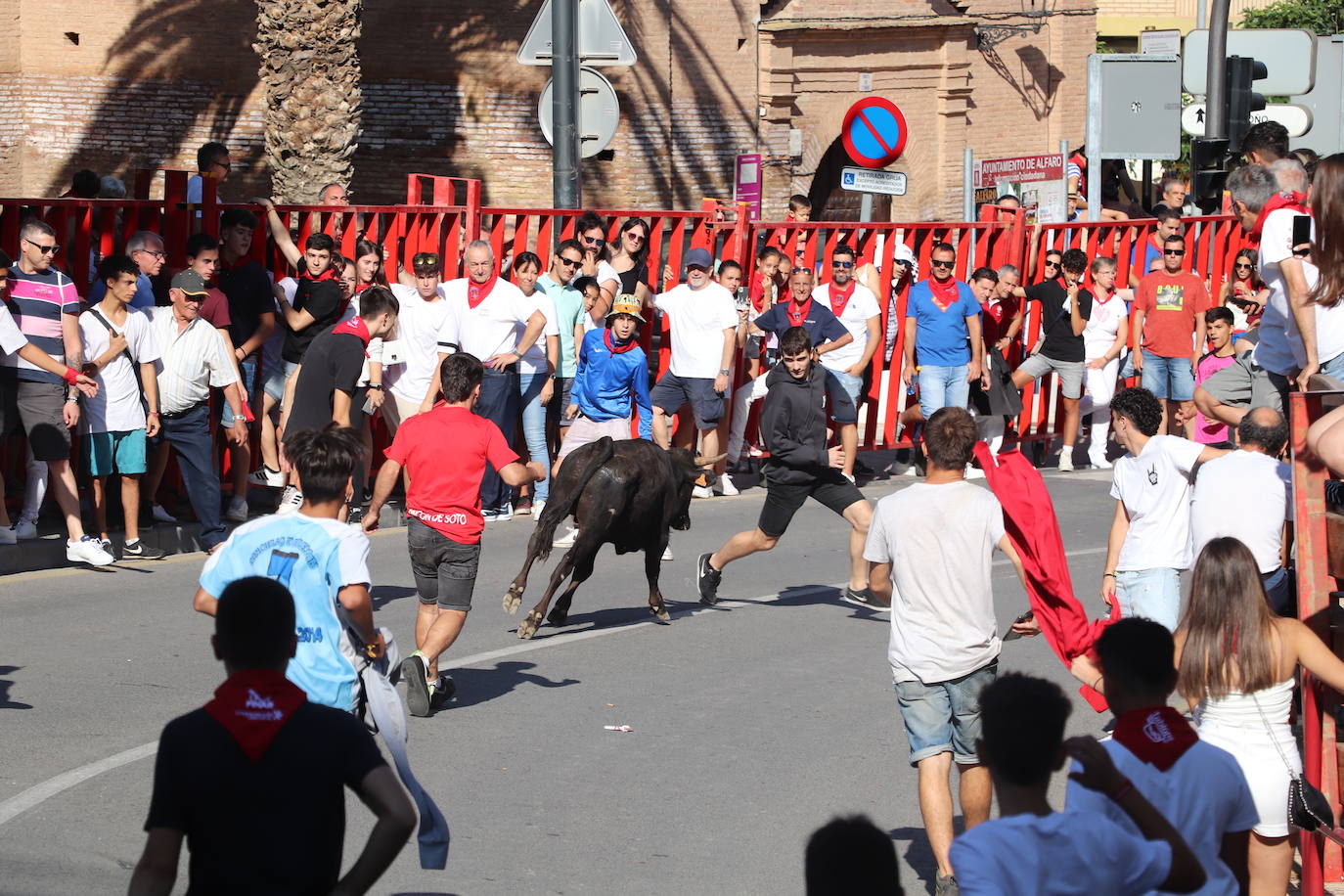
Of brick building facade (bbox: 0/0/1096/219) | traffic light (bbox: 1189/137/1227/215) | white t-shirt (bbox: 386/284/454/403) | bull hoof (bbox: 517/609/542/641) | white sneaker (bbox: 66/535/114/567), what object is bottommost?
bull hoof (bbox: 517/609/542/641)

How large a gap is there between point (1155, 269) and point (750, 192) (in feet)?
15.4

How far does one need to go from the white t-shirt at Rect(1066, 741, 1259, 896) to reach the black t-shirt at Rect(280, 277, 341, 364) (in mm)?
9782

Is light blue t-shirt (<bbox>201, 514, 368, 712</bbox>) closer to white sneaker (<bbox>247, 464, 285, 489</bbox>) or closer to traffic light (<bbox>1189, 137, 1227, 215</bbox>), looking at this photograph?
white sneaker (<bbox>247, 464, 285, 489</bbox>)

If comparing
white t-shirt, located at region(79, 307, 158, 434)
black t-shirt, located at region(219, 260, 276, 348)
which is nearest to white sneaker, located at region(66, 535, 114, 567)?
white t-shirt, located at region(79, 307, 158, 434)

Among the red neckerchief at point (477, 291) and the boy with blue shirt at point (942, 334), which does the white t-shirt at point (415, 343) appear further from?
the boy with blue shirt at point (942, 334)

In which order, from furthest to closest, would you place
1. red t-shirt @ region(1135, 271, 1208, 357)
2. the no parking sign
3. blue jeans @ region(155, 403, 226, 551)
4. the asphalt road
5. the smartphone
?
the no parking sign → red t-shirt @ region(1135, 271, 1208, 357) → blue jeans @ region(155, 403, 226, 551) → the smartphone → the asphalt road

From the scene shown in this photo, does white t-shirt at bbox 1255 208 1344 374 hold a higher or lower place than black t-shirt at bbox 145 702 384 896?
higher

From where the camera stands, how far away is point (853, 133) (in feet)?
65.7

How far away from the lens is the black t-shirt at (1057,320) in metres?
18.1

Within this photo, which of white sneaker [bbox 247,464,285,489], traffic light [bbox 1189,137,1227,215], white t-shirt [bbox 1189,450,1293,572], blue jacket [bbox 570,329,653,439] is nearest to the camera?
white t-shirt [bbox 1189,450,1293,572]

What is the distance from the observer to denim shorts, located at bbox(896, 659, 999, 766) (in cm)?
658

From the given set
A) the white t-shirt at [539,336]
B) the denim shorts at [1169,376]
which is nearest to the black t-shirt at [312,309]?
the white t-shirt at [539,336]

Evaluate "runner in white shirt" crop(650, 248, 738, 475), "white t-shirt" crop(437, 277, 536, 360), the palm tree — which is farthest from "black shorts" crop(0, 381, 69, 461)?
the palm tree

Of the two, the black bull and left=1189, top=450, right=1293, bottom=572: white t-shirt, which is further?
the black bull
